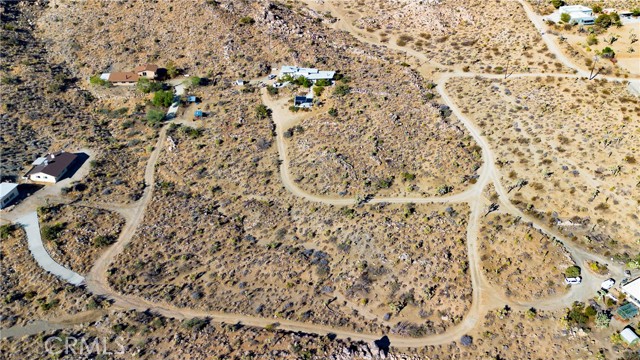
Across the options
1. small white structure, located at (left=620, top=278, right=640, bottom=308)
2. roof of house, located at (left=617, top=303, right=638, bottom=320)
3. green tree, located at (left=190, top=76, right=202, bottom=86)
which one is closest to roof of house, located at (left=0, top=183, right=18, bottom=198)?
green tree, located at (left=190, top=76, right=202, bottom=86)

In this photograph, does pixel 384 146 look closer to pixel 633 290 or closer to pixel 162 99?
pixel 633 290

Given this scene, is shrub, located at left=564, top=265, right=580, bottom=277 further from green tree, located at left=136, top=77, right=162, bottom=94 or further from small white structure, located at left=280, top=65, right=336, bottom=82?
green tree, located at left=136, top=77, right=162, bottom=94

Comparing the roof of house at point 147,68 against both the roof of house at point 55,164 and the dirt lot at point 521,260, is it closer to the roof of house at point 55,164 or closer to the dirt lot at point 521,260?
the roof of house at point 55,164

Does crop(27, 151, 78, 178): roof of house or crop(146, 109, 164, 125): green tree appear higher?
crop(27, 151, 78, 178): roof of house

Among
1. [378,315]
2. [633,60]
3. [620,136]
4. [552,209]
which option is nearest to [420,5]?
[633,60]

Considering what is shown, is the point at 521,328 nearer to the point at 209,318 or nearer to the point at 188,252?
the point at 209,318

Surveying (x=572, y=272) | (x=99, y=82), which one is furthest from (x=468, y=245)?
(x=99, y=82)

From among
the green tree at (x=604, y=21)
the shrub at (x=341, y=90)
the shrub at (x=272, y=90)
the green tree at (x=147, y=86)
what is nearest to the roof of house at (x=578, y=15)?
the green tree at (x=604, y=21)
